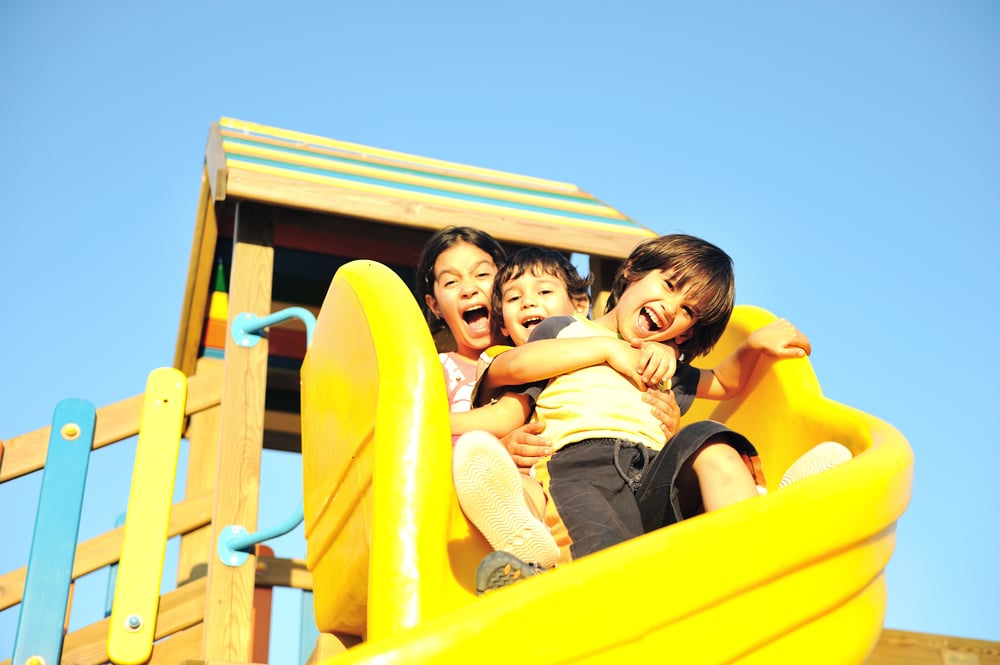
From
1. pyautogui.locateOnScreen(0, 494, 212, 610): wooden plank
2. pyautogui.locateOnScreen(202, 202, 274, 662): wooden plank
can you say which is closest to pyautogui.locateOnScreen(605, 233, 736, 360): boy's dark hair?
pyautogui.locateOnScreen(202, 202, 274, 662): wooden plank

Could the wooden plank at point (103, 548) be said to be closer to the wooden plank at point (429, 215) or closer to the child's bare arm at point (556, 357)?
the wooden plank at point (429, 215)

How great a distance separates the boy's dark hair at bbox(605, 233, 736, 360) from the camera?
2102 mm

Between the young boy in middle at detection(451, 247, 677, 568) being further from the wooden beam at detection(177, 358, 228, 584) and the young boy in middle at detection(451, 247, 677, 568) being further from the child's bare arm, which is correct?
the wooden beam at detection(177, 358, 228, 584)

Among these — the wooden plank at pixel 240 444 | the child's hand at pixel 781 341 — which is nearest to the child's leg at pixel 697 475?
the child's hand at pixel 781 341

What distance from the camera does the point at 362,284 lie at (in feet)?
6.36

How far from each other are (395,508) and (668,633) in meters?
0.46

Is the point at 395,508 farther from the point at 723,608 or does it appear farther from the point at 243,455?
the point at 243,455

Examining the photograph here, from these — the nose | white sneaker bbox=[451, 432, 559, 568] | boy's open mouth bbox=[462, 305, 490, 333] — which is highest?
the nose

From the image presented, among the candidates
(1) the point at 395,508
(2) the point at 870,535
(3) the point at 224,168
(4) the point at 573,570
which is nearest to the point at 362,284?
(1) the point at 395,508

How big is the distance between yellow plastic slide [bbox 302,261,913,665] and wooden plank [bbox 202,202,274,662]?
0.64m

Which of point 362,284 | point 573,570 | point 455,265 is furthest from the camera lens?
point 455,265

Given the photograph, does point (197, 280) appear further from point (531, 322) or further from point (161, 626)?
point (531, 322)

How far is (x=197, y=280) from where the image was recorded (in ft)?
12.8

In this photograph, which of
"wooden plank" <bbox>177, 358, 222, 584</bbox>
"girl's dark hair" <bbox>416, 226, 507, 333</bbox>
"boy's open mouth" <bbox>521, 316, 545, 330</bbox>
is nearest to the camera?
"boy's open mouth" <bbox>521, 316, 545, 330</bbox>
